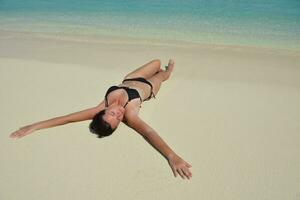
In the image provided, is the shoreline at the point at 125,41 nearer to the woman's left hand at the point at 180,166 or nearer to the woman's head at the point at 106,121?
the woman's head at the point at 106,121

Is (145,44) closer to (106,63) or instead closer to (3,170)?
(106,63)

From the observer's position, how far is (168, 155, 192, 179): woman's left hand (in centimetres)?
385

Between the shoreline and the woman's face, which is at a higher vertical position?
the shoreline

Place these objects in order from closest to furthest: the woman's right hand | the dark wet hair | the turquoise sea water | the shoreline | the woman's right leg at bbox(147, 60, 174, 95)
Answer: the dark wet hair < the woman's right hand < the woman's right leg at bbox(147, 60, 174, 95) < the shoreline < the turquoise sea water

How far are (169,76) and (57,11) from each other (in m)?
8.60

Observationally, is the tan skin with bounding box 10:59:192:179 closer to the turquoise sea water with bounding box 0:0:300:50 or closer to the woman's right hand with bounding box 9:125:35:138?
the woman's right hand with bounding box 9:125:35:138

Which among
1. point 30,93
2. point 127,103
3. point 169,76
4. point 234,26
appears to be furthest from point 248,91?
point 234,26

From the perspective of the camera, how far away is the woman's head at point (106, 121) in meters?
4.39

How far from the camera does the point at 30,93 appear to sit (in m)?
5.67

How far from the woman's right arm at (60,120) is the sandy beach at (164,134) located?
7 centimetres

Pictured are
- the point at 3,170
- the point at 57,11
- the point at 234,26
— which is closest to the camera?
the point at 3,170

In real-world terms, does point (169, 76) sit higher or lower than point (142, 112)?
higher

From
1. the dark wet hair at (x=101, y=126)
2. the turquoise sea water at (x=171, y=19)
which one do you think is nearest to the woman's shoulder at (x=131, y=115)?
the dark wet hair at (x=101, y=126)

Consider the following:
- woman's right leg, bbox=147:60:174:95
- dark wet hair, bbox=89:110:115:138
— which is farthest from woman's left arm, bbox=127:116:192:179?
woman's right leg, bbox=147:60:174:95
